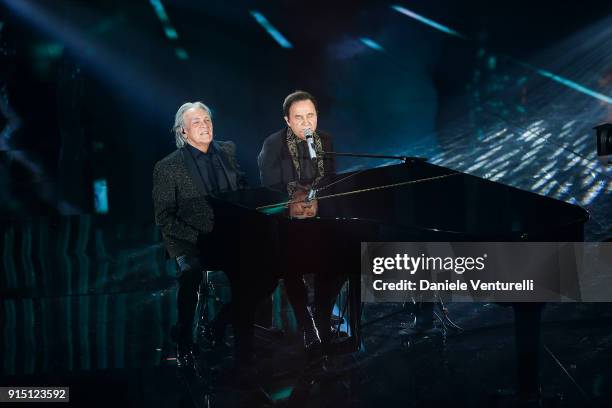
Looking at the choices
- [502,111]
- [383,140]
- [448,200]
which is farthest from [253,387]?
[502,111]

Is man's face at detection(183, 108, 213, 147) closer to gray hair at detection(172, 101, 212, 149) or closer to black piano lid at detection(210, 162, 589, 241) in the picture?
gray hair at detection(172, 101, 212, 149)

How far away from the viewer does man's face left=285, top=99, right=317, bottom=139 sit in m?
3.73

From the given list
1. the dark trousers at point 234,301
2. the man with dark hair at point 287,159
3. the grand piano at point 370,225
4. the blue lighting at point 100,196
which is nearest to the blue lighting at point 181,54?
the blue lighting at point 100,196

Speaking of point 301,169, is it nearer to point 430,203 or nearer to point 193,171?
point 193,171

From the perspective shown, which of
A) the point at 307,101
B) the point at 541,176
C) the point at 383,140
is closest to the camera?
the point at 307,101

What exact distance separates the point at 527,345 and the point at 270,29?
5.89 meters

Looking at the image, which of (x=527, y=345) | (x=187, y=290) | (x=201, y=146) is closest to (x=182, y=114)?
(x=201, y=146)

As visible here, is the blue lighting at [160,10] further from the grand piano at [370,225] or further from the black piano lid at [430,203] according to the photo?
the grand piano at [370,225]

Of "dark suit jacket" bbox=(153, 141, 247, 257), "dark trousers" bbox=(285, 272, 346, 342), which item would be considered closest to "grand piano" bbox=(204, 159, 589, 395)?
"dark trousers" bbox=(285, 272, 346, 342)

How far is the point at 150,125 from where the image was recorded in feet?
23.9

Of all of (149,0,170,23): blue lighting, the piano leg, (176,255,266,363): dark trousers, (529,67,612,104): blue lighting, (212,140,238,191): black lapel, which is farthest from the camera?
(529,67,612,104): blue lighting

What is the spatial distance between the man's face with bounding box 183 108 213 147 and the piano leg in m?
1.87

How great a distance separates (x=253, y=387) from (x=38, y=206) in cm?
508

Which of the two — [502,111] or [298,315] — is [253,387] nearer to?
[298,315]
